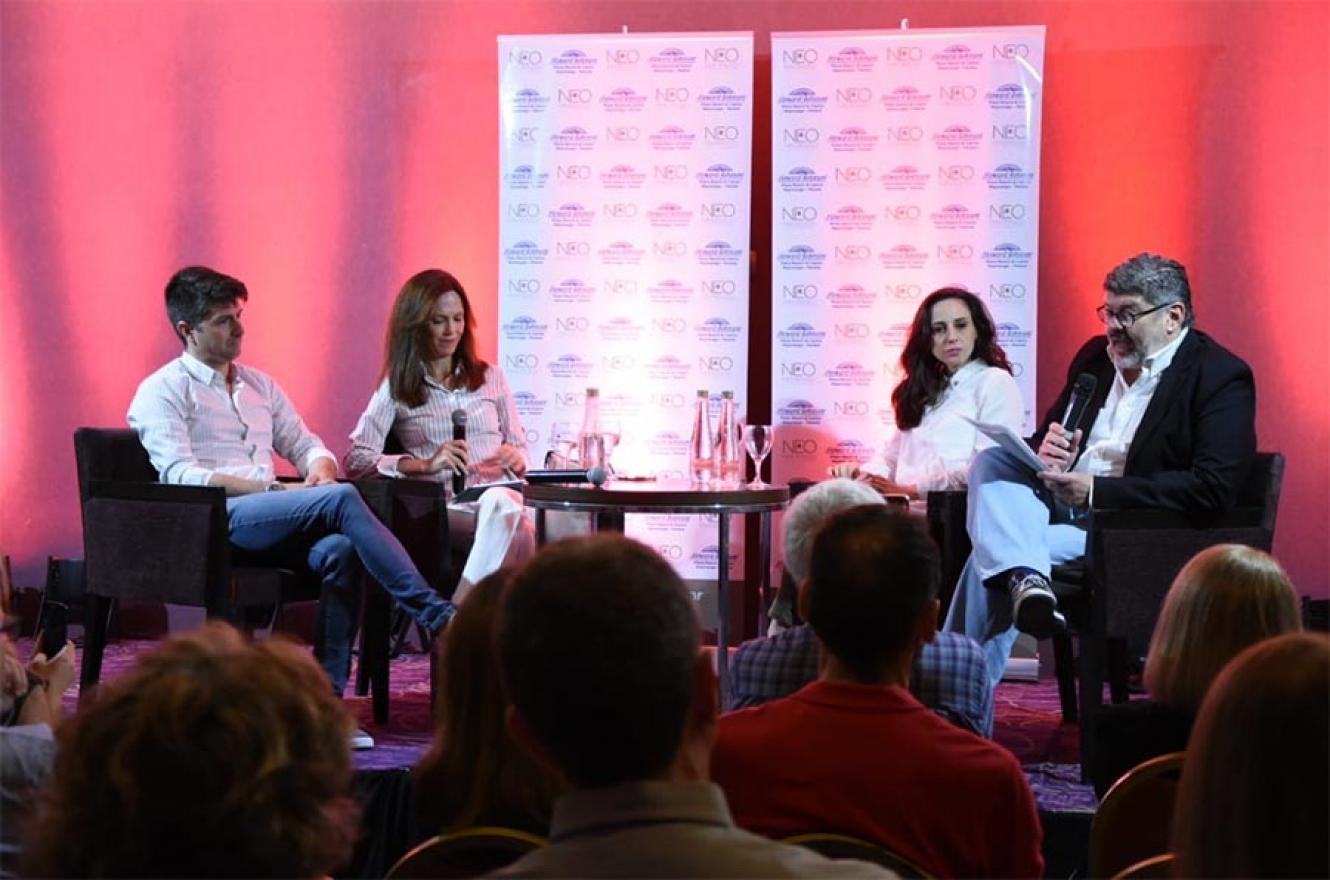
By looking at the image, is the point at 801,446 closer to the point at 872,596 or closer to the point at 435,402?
the point at 435,402

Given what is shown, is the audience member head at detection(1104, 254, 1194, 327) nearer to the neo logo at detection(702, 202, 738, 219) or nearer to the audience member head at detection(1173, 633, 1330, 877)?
the neo logo at detection(702, 202, 738, 219)

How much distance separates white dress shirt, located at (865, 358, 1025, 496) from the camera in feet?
17.6

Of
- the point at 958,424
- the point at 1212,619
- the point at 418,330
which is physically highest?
the point at 418,330

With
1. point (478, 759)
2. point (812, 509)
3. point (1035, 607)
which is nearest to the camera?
point (478, 759)

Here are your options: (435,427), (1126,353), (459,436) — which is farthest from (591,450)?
(1126,353)

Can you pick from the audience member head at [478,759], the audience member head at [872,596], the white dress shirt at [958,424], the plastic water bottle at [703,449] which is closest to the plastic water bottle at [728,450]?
the plastic water bottle at [703,449]

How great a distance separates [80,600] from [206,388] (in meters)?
1.89

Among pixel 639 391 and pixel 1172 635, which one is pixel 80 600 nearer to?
pixel 639 391

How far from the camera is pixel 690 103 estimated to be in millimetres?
6207

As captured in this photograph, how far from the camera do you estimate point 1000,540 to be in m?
4.38

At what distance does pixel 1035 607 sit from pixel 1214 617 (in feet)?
6.08

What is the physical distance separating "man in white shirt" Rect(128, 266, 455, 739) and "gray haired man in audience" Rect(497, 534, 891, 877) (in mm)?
3416

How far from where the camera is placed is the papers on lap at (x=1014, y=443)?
447 cm

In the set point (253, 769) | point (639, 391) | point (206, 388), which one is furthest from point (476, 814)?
point (639, 391)
